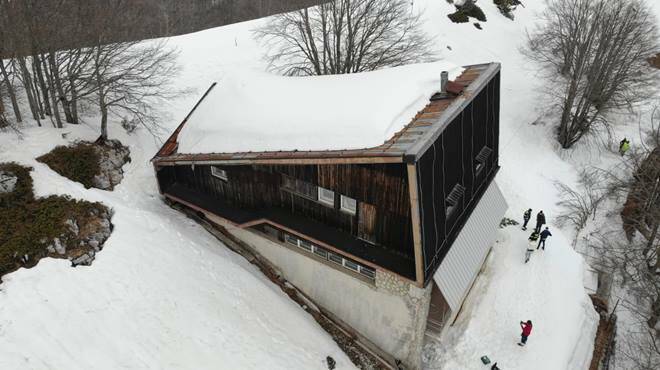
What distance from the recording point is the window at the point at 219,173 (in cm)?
1664

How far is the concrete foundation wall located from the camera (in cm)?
1433

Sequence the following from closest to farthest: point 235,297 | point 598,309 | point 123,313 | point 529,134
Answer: point 123,313
point 235,297
point 598,309
point 529,134

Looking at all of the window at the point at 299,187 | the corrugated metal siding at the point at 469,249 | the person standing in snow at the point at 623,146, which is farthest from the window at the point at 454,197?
the person standing in snow at the point at 623,146

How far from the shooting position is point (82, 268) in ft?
44.2

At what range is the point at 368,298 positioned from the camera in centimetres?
1523

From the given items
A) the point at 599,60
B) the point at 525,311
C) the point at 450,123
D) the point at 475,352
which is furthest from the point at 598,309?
the point at 599,60

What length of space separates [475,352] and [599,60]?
2253 cm

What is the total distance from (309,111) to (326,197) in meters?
2.92

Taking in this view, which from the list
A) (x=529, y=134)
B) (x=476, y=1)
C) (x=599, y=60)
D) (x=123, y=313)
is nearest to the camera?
(x=123, y=313)

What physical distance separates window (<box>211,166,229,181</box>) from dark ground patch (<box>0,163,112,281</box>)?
4.02 meters

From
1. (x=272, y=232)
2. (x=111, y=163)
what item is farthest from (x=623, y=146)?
(x=111, y=163)

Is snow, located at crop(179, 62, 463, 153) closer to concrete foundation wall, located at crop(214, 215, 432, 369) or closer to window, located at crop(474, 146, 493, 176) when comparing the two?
window, located at crop(474, 146, 493, 176)

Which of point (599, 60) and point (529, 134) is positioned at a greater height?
point (599, 60)

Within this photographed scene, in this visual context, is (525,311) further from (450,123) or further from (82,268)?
(82,268)
